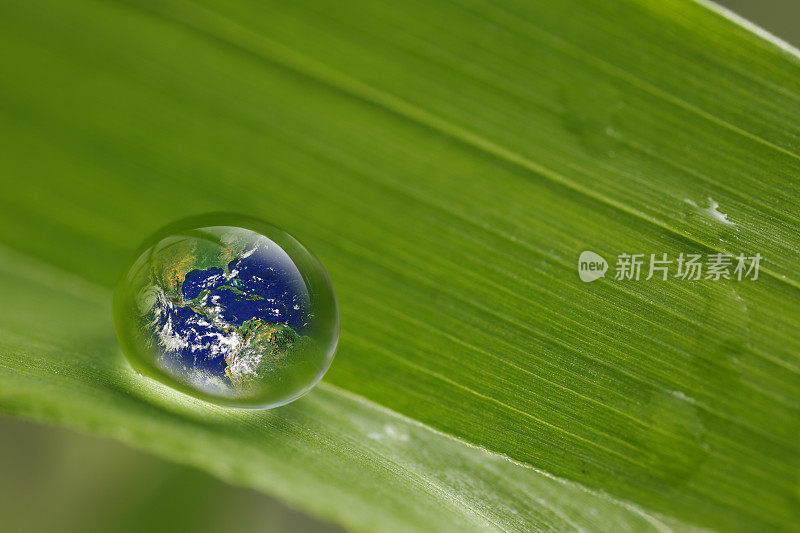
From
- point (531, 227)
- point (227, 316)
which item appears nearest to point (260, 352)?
point (227, 316)

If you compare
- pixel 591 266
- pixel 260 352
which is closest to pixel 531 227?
pixel 591 266

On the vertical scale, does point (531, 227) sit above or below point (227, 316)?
above

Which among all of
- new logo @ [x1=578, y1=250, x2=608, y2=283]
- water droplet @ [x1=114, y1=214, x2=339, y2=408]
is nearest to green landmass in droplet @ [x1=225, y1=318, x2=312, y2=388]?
water droplet @ [x1=114, y1=214, x2=339, y2=408]

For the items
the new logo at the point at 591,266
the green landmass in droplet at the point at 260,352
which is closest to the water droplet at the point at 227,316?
the green landmass in droplet at the point at 260,352

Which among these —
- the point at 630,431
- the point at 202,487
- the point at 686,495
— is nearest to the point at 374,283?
the point at 630,431

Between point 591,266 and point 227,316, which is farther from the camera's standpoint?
point 591,266

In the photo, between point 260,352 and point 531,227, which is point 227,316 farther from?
point 531,227

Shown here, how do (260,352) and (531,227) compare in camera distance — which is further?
(531,227)

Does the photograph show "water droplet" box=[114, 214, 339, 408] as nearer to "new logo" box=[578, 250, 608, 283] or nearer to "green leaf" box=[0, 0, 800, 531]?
"green leaf" box=[0, 0, 800, 531]
